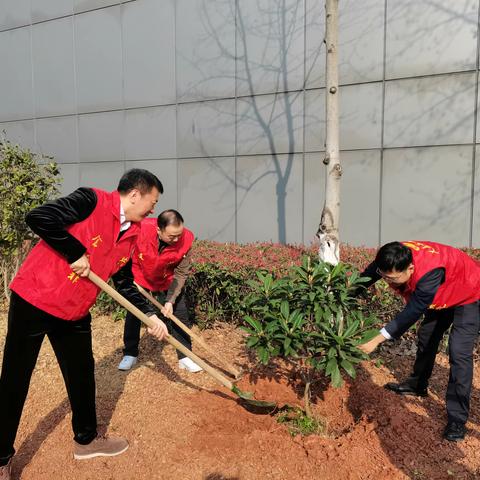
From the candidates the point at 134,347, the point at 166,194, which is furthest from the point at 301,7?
the point at 134,347

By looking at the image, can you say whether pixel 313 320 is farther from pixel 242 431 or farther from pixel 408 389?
pixel 408 389

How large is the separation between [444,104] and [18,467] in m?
6.51

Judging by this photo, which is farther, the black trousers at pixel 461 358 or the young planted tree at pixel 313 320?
the black trousers at pixel 461 358

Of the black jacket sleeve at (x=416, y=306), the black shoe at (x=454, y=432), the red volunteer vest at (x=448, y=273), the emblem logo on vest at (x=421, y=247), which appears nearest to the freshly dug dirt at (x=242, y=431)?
the black shoe at (x=454, y=432)

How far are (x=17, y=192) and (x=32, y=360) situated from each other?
3564 mm

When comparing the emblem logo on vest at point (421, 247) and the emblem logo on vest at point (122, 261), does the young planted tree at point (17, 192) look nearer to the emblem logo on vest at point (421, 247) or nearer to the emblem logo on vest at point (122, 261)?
the emblem logo on vest at point (122, 261)

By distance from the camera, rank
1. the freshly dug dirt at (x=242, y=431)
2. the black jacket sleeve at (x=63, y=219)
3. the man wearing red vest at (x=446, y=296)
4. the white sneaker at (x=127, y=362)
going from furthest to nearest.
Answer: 1. the white sneaker at (x=127, y=362)
2. the man wearing red vest at (x=446, y=296)
3. the freshly dug dirt at (x=242, y=431)
4. the black jacket sleeve at (x=63, y=219)

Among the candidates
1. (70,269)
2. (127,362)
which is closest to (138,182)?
(70,269)

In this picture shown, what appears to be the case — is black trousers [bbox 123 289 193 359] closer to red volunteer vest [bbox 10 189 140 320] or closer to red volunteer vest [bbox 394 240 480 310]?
red volunteer vest [bbox 10 189 140 320]

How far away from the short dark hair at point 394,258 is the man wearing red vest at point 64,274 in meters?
1.45

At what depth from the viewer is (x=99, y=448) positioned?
118 inches

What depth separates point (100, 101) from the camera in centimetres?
976

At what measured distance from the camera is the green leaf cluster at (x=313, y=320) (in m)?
2.89

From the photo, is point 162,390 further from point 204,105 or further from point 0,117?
point 0,117
